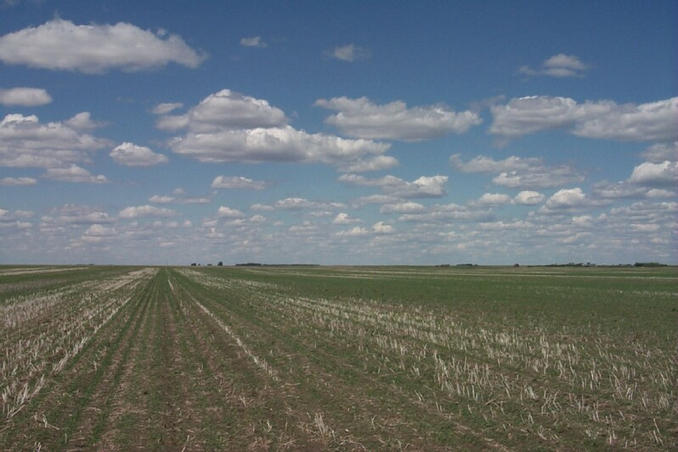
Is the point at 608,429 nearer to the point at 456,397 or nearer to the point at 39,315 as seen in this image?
the point at 456,397

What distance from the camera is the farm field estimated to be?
34.4 feet

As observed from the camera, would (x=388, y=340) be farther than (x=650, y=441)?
Yes

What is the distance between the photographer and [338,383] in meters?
14.7

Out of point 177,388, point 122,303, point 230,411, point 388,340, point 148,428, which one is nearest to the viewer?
point 148,428

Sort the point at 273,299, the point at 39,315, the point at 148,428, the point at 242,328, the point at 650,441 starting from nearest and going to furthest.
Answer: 1. the point at 650,441
2. the point at 148,428
3. the point at 242,328
4. the point at 39,315
5. the point at 273,299

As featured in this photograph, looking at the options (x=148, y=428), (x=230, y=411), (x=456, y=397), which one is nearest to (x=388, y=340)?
(x=456, y=397)

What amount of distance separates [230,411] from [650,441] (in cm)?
766

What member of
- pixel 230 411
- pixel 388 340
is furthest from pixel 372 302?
pixel 230 411

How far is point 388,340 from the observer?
21.9 m

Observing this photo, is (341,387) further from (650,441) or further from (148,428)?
(650,441)

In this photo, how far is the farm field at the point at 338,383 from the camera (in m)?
10.5

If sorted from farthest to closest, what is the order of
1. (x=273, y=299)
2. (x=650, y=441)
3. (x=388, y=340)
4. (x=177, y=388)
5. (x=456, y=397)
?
1. (x=273, y=299)
2. (x=388, y=340)
3. (x=177, y=388)
4. (x=456, y=397)
5. (x=650, y=441)

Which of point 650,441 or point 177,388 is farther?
point 177,388

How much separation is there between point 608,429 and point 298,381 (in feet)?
23.5
